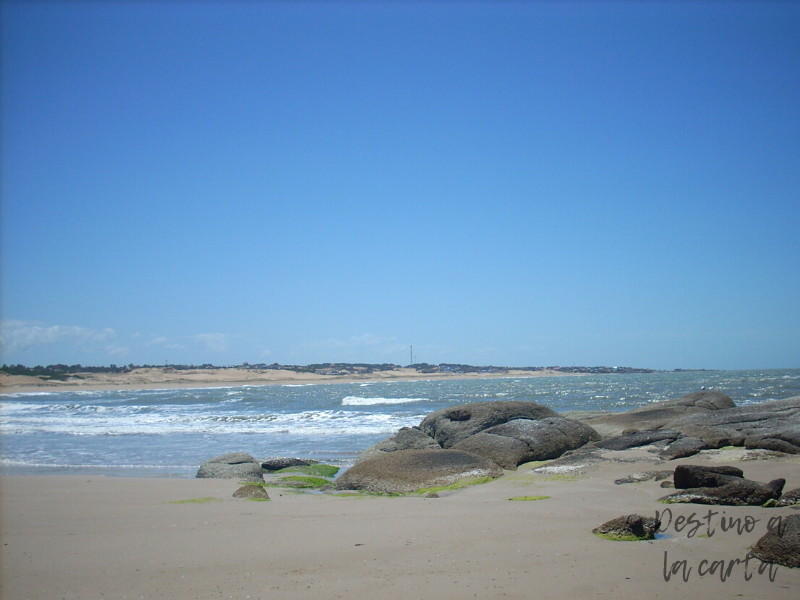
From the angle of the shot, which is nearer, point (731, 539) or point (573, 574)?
point (573, 574)

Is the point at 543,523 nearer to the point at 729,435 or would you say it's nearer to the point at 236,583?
the point at 236,583

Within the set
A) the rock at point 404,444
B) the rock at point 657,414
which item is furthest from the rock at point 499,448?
the rock at point 657,414

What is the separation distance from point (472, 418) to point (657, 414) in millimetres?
6381

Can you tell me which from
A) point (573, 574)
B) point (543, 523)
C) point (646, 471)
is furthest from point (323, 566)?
point (646, 471)

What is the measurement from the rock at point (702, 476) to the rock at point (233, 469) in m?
8.24

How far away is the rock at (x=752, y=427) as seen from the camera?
11414 millimetres

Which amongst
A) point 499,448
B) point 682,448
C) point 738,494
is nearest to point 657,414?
point 682,448

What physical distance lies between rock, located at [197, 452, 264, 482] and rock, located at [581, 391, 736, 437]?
9713 millimetres

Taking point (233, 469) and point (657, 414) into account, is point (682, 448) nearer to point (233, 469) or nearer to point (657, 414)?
point (657, 414)

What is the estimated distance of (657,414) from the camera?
Result: 17047 mm

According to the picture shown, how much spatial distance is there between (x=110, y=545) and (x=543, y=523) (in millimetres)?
4992

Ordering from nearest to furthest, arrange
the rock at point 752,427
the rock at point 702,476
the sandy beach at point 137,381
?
1. the rock at point 702,476
2. the rock at point 752,427
3. the sandy beach at point 137,381

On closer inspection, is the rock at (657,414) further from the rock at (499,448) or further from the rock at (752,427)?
the rock at (499,448)

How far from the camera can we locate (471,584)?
4.58 metres
